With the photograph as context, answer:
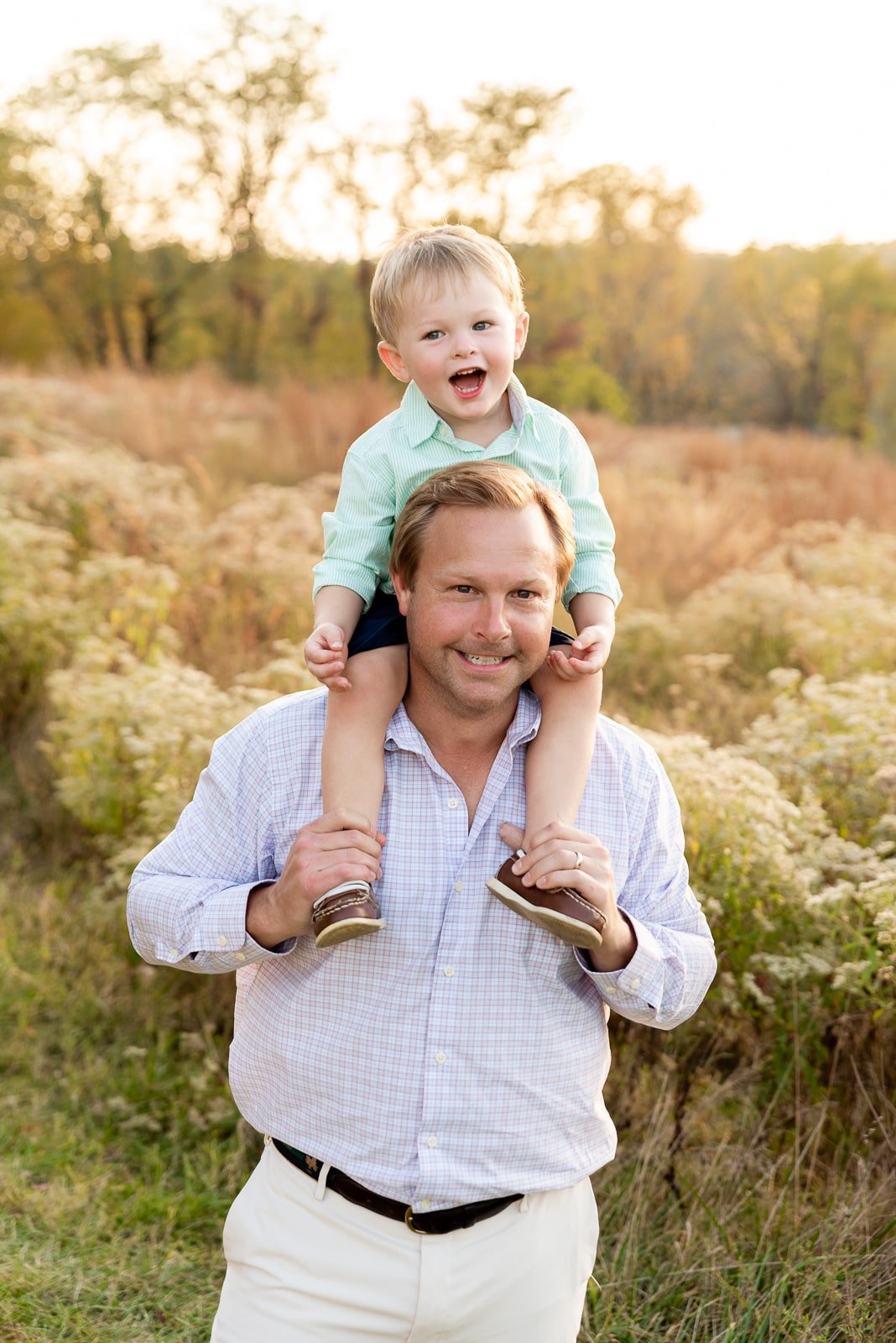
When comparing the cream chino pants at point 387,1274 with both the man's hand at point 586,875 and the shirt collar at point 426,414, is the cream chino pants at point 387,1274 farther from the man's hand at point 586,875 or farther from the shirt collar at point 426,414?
the shirt collar at point 426,414

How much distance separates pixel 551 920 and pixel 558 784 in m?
0.31

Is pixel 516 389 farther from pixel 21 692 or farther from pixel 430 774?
pixel 21 692

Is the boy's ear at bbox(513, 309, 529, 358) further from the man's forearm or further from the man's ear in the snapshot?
the man's forearm

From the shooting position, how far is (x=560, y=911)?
1963 millimetres

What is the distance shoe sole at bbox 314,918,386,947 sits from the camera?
1919mm

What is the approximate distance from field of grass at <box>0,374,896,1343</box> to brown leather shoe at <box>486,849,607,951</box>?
1161mm

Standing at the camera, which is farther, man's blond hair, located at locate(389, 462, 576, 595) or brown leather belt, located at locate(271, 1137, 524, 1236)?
man's blond hair, located at locate(389, 462, 576, 595)

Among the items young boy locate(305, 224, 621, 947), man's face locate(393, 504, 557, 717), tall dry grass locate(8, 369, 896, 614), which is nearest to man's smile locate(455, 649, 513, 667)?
man's face locate(393, 504, 557, 717)

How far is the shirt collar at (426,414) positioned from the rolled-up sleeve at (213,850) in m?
0.73

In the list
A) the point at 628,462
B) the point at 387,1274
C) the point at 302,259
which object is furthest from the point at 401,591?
the point at 302,259

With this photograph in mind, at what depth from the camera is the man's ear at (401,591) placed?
2.29 m

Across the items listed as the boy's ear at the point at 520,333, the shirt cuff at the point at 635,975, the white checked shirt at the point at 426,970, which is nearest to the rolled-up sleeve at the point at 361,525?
the white checked shirt at the point at 426,970

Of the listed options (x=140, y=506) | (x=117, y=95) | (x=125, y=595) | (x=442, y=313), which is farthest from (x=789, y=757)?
(x=117, y=95)

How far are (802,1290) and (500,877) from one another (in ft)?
4.69
